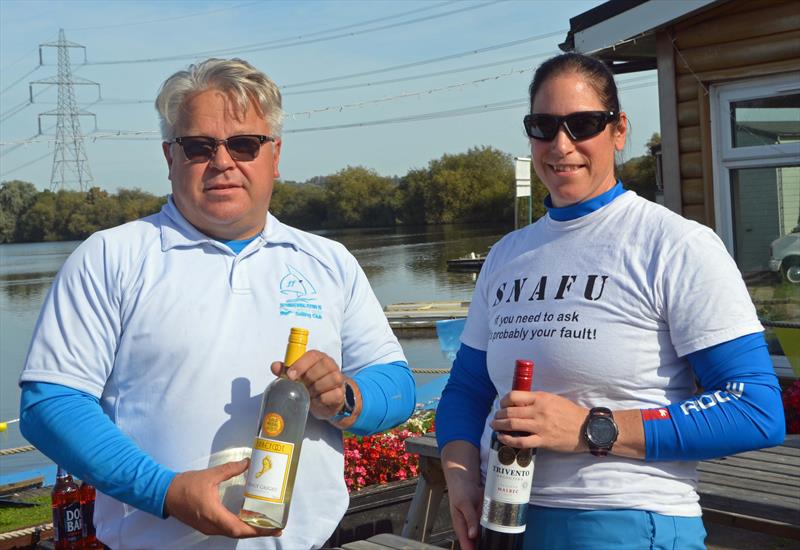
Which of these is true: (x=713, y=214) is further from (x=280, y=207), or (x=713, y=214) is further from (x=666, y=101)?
(x=280, y=207)

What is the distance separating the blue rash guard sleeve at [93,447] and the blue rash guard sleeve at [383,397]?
0.49 metres

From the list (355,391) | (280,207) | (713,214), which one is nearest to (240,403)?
(355,391)

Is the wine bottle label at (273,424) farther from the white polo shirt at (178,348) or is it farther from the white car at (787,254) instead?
the white car at (787,254)

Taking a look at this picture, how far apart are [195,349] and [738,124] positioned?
545 centimetres

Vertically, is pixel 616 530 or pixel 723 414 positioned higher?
pixel 723 414

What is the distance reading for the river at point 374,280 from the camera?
21453mm

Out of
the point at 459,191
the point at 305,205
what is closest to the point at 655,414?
the point at 305,205

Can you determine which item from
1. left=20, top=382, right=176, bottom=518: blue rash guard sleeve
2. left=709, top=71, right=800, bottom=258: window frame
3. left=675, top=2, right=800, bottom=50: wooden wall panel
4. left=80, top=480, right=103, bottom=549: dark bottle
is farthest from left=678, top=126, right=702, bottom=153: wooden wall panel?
left=20, top=382, right=176, bottom=518: blue rash guard sleeve

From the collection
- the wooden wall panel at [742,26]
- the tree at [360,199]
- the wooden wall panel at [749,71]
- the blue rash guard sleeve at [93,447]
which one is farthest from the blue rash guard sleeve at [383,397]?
the tree at [360,199]

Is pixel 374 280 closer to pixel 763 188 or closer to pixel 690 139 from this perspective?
pixel 690 139

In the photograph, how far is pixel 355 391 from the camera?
221 centimetres

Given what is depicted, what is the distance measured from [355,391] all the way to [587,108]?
0.87 m

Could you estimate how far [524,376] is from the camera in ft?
6.30

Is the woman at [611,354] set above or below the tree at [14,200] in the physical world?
below
